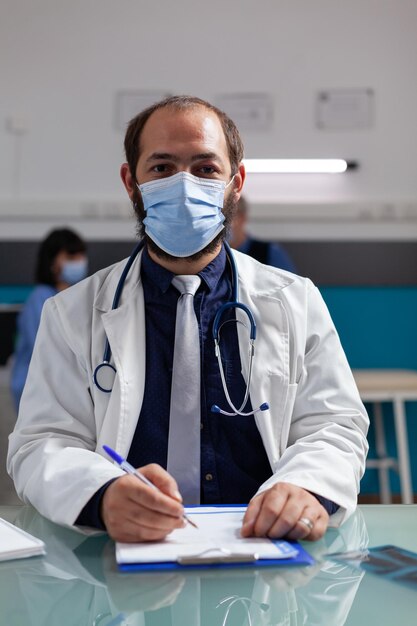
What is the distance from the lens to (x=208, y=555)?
2.67ft

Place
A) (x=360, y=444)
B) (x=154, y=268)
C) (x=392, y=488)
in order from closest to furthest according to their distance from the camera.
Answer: (x=360, y=444), (x=154, y=268), (x=392, y=488)

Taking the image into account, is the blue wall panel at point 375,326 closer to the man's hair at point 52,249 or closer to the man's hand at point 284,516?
the man's hair at point 52,249

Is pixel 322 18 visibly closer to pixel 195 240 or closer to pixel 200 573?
pixel 195 240

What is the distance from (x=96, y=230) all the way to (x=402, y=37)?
208 cm

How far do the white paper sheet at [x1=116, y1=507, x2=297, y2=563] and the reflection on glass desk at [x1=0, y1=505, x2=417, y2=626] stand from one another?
0.9 inches

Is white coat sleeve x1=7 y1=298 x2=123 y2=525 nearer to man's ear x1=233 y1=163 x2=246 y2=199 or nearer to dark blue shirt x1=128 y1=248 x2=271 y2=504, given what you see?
dark blue shirt x1=128 y1=248 x2=271 y2=504

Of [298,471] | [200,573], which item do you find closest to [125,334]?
[298,471]

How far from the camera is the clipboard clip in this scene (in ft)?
2.65

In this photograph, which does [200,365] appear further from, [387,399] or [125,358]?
[387,399]

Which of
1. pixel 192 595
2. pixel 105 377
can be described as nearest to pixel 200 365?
pixel 105 377

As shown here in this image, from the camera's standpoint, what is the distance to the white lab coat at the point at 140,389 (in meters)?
1.12

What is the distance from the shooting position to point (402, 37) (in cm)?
421

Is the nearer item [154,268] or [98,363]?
[98,363]

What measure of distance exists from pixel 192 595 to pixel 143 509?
0.56ft
